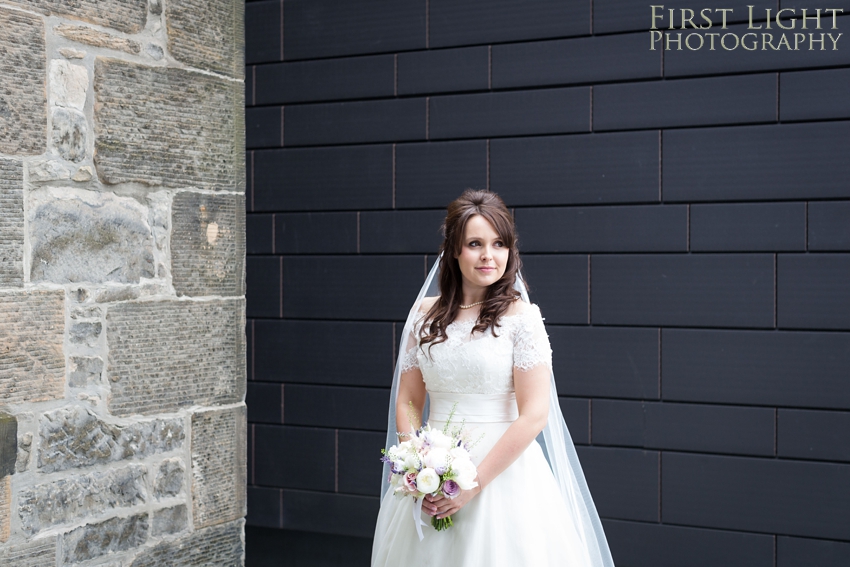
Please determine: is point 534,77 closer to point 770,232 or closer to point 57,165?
point 770,232

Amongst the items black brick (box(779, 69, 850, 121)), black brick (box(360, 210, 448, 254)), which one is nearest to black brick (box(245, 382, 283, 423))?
black brick (box(360, 210, 448, 254))

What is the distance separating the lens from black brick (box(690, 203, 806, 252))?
141 inches

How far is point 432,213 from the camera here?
13.8ft

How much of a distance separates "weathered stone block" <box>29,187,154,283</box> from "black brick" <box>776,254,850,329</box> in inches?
102

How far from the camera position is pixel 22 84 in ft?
7.68

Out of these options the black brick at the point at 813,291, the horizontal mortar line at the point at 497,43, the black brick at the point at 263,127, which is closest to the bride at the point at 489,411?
the black brick at the point at 813,291

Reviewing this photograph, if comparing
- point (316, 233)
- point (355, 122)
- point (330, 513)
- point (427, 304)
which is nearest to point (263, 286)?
point (316, 233)

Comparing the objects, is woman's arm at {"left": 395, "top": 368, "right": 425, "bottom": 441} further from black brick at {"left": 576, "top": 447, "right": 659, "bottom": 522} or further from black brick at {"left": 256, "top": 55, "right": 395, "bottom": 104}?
black brick at {"left": 256, "top": 55, "right": 395, "bottom": 104}

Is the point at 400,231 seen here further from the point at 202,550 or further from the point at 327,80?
the point at 202,550

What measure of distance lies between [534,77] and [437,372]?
202cm

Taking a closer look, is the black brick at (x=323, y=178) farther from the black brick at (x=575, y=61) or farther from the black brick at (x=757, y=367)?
the black brick at (x=757, y=367)

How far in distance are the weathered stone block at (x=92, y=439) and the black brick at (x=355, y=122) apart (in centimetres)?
203

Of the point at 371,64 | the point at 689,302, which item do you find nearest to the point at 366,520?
the point at 689,302

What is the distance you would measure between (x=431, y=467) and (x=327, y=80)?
9.12ft
